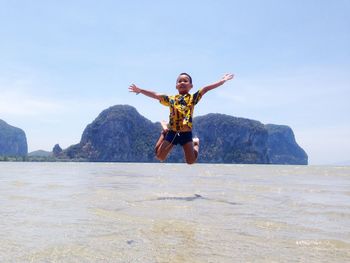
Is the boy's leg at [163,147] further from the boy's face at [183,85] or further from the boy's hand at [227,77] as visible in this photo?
the boy's hand at [227,77]

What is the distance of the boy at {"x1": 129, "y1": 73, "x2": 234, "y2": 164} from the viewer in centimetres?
920

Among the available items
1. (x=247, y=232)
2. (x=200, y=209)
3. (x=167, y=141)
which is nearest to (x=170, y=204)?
(x=200, y=209)

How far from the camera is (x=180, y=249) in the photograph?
18.0ft

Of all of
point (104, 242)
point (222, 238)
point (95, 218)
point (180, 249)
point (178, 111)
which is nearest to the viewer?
point (180, 249)

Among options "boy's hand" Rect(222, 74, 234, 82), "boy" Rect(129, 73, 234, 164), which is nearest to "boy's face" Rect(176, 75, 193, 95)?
"boy" Rect(129, 73, 234, 164)

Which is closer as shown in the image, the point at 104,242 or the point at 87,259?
the point at 87,259

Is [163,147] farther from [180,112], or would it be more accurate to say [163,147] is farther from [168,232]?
[168,232]

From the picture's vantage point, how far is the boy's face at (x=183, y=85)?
920cm

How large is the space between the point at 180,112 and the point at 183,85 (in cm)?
63

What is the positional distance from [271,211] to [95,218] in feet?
14.3

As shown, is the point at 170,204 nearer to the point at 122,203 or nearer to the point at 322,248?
the point at 122,203

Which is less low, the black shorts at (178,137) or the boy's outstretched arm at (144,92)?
the boy's outstretched arm at (144,92)

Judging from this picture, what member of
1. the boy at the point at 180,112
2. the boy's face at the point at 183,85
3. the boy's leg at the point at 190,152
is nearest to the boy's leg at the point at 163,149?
the boy at the point at 180,112

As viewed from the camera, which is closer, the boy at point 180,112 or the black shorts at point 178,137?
the boy at point 180,112
